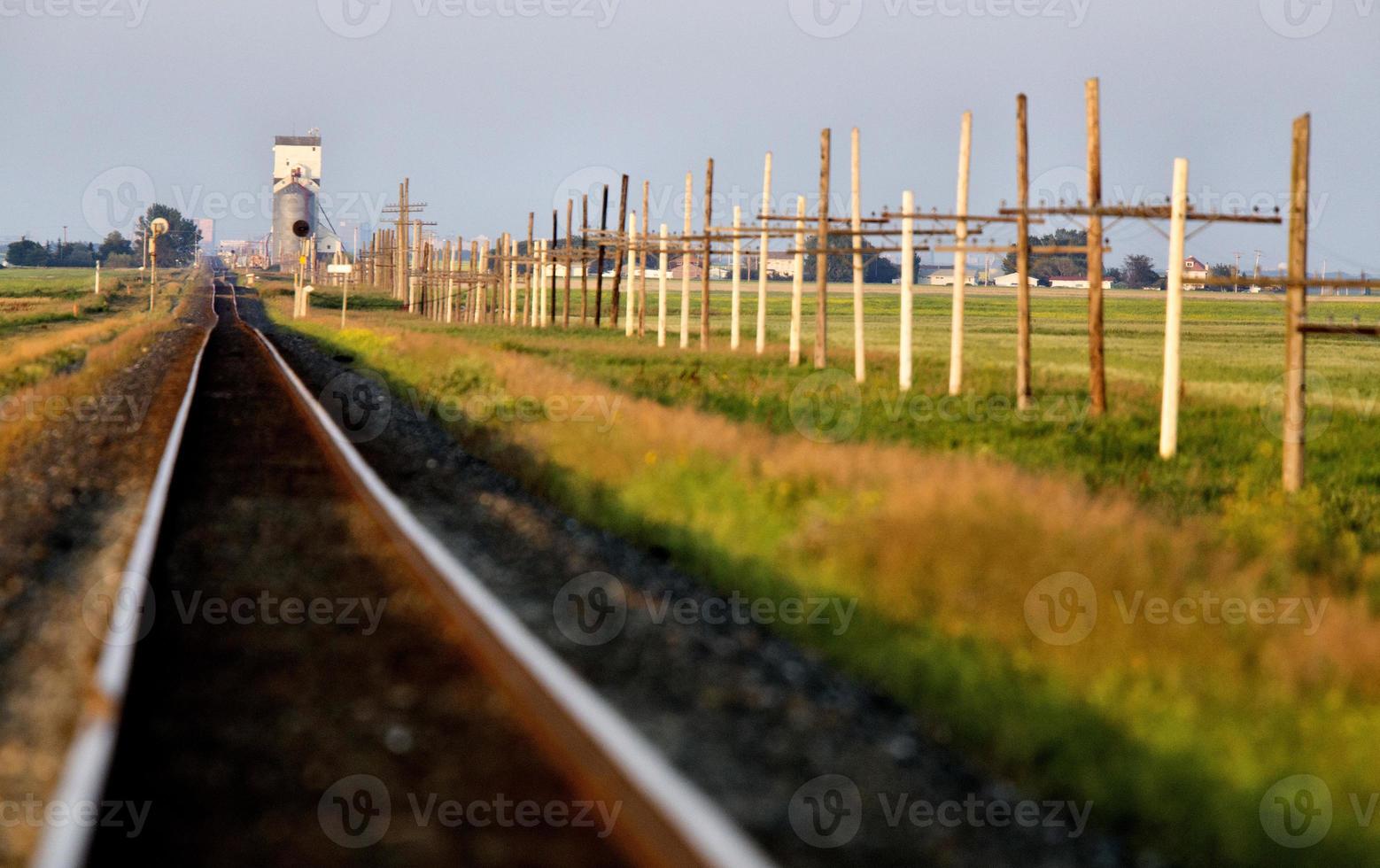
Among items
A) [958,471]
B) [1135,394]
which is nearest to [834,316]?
[1135,394]

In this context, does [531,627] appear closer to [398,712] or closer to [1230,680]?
[398,712]

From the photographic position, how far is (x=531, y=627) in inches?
337

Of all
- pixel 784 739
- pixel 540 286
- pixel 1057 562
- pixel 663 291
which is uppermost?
pixel 540 286

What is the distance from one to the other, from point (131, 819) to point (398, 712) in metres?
1.50

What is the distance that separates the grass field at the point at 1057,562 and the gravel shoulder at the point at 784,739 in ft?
1.45

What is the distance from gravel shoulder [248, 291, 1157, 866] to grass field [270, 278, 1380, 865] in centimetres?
44

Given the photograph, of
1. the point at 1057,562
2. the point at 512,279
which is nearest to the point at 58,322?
the point at 512,279

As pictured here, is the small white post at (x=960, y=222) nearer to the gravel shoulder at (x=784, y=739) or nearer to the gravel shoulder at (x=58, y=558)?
the gravel shoulder at (x=58, y=558)

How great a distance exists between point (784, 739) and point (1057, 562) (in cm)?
384

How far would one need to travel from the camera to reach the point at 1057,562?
9.91 meters

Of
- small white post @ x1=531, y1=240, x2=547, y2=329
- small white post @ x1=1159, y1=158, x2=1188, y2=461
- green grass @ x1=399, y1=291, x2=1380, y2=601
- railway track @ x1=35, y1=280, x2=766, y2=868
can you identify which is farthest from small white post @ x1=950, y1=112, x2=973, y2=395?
small white post @ x1=531, y1=240, x2=547, y2=329

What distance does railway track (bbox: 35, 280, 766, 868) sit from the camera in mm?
5141

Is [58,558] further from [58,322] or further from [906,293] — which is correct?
[58,322]

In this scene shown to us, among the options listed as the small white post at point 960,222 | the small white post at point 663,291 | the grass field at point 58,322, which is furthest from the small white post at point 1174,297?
the small white post at point 663,291
